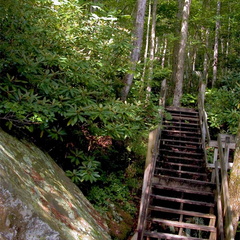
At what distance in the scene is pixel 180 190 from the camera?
6.43 meters

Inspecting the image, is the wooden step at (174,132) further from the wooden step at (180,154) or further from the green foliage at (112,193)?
the green foliage at (112,193)

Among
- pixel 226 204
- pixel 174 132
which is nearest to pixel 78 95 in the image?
pixel 226 204

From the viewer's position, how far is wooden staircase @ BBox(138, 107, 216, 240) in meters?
5.70

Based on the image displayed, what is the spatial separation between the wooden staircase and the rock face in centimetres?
267

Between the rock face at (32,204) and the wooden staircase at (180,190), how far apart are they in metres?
2.67

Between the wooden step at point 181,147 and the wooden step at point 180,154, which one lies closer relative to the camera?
the wooden step at point 180,154

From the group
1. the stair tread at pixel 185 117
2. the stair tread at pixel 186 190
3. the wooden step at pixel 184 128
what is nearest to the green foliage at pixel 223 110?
the stair tread at pixel 185 117

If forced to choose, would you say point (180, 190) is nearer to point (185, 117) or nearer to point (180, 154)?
point (180, 154)

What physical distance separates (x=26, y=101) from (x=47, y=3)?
318 cm

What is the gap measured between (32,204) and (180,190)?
4910mm

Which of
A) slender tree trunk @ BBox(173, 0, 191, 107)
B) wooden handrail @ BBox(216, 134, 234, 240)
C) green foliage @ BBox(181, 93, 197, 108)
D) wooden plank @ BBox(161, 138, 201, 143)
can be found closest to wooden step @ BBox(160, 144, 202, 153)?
wooden plank @ BBox(161, 138, 201, 143)

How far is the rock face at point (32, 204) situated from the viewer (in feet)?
6.55

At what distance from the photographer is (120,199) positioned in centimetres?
684

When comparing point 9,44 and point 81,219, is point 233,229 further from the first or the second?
point 9,44
